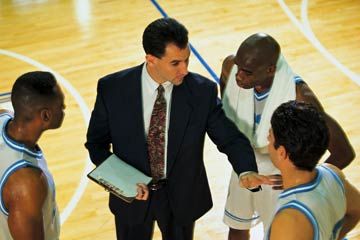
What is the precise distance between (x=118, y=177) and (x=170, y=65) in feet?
2.13

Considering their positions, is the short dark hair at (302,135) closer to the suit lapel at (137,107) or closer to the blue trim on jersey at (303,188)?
the blue trim on jersey at (303,188)

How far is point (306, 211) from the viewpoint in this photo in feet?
7.82

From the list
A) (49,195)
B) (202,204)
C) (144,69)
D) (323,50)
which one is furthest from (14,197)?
(323,50)

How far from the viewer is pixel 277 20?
7117 millimetres

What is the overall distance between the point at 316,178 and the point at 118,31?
480 centimetres

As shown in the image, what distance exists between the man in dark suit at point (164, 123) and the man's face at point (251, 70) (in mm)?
291

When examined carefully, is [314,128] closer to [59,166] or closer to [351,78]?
[59,166]

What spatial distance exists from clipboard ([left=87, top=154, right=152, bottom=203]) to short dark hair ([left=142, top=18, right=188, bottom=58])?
66 cm

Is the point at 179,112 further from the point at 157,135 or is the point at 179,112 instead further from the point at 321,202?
the point at 321,202

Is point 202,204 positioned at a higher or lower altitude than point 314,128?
lower

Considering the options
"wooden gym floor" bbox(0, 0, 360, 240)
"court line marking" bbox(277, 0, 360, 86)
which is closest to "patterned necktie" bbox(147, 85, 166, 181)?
"wooden gym floor" bbox(0, 0, 360, 240)

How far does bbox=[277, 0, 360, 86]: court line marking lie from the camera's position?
6180mm

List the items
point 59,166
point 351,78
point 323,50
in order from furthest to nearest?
point 323,50 < point 351,78 < point 59,166

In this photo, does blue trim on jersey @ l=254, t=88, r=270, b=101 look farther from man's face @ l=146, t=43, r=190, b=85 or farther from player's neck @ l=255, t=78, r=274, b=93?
man's face @ l=146, t=43, r=190, b=85
